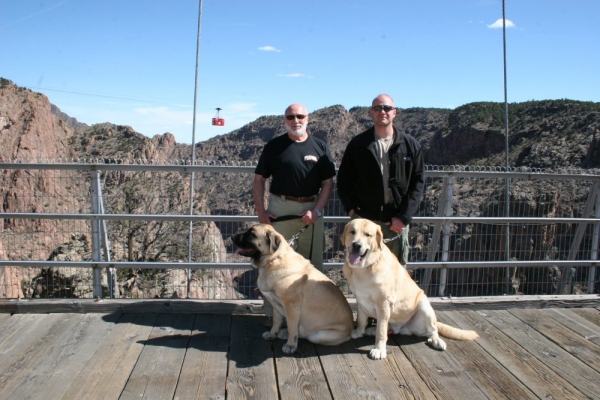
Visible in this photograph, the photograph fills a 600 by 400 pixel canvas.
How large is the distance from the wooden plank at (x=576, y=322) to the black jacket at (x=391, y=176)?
2.05m

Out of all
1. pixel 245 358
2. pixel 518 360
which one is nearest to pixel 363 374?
pixel 245 358

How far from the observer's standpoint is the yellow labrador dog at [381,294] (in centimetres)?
416

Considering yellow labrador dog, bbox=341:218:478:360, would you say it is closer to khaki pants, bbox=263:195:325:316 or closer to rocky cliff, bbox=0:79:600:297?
khaki pants, bbox=263:195:325:316

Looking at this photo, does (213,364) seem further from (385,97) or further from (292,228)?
(385,97)

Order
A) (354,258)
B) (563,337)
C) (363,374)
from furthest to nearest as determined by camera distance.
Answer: (563,337)
(354,258)
(363,374)

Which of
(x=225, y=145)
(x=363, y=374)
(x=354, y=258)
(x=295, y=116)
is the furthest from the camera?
(x=225, y=145)

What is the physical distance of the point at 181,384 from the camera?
3.78m

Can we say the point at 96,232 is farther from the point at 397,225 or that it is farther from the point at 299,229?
the point at 397,225

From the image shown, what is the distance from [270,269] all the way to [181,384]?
114 cm

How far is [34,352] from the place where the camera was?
427 cm

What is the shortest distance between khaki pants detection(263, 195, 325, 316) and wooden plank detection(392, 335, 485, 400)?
1.10m

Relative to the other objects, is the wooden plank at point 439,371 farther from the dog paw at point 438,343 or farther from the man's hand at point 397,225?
the man's hand at point 397,225

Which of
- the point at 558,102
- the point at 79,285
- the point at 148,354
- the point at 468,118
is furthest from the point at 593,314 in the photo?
the point at 468,118

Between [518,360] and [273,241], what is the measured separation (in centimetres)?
226
